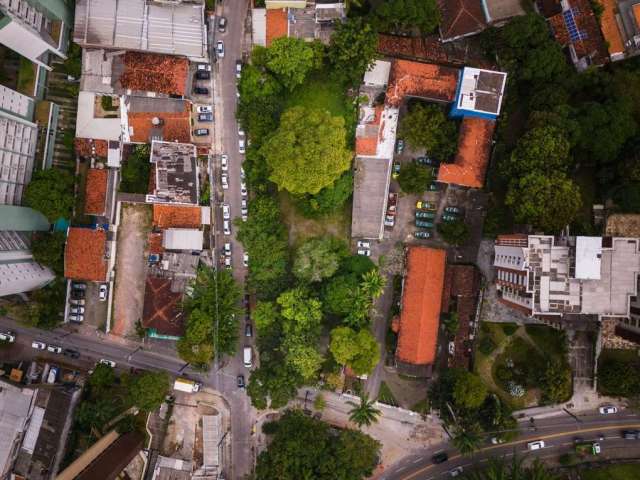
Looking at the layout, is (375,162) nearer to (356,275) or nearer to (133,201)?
(356,275)

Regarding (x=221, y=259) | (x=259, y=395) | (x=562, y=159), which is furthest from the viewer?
(x=221, y=259)

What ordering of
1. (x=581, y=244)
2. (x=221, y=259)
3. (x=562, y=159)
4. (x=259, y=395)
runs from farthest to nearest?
(x=221, y=259)
(x=259, y=395)
(x=562, y=159)
(x=581, y=244)

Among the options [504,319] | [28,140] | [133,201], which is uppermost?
[28,140]

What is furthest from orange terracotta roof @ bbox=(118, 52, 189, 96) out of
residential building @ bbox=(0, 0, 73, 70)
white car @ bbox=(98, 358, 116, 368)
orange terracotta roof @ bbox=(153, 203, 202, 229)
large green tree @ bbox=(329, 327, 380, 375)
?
large green tree @ bbox=(329, 327, 380, 375)

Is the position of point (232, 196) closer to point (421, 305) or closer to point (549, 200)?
point (421, 305)

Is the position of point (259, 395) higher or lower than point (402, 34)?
lower

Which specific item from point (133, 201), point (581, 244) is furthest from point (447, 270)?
point (133, 201)

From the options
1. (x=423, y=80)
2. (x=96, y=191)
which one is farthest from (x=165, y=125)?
(x=423, y=80)
